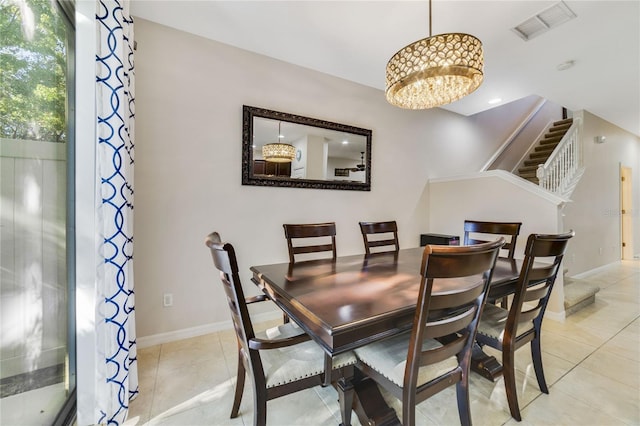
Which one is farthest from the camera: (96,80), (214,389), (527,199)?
(527,199)

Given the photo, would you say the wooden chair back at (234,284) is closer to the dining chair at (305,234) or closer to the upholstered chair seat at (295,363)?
the upholstered chair seat at (295,363)

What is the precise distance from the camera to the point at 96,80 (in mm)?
1302

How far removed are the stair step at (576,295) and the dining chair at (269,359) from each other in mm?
2885

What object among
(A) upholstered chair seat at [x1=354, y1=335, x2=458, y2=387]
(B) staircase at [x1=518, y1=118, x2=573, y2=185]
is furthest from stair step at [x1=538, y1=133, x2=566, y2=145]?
(A) upholstered chair seat at [x1=354, y1=335, x2=458, y2=387]

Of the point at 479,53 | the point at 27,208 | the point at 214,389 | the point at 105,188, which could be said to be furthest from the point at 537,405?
the point at 27,208

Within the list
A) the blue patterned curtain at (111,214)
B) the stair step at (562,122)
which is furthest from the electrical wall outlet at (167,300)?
the stair step at (562,122)

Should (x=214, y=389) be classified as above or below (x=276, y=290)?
below

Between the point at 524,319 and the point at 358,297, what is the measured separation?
104cm

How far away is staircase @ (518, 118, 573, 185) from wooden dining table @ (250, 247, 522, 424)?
4.11 meters

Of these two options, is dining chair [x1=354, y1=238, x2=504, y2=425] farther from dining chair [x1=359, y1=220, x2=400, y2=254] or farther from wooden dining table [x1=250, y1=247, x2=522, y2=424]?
dining chair [x1=359, y1=220, x2=400, y2=254]

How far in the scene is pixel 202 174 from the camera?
7.65 ft

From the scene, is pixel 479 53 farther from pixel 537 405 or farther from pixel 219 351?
pixel 219 351

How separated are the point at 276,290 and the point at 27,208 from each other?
3.66 ft

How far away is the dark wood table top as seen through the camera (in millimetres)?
932
